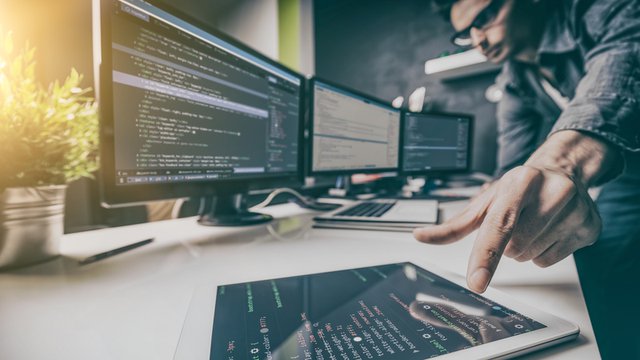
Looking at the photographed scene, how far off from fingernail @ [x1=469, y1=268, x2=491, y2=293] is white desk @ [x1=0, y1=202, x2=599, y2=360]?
0.07 m

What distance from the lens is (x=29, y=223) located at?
43 centimetres

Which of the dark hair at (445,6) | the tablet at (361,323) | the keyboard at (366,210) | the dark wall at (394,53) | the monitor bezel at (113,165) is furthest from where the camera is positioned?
the dark wall at (394,53)

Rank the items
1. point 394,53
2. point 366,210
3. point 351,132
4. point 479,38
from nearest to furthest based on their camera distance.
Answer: point 366,210 < point 351,132 < point 479,38 < point 394,53

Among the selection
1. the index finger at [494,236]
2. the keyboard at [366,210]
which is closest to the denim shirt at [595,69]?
the index finger at [494,236]

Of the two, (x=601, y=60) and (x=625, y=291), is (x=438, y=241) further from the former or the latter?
(x=625, y=291)

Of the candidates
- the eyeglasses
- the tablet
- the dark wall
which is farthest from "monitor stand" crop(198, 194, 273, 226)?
the dark wall

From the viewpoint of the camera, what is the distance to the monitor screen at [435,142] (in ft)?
Result: 4.79

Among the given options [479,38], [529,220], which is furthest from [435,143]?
[529,220]

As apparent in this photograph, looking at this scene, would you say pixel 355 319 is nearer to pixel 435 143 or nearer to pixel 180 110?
pixel 180 110

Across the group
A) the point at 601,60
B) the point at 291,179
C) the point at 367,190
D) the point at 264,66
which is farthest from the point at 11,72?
the point at 367,190

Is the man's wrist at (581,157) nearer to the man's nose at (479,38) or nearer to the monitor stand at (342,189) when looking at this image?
the monitor stand at (342,189)

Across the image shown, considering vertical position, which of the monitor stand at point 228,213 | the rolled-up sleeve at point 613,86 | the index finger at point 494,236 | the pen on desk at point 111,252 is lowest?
the pen on desk at point 111,252

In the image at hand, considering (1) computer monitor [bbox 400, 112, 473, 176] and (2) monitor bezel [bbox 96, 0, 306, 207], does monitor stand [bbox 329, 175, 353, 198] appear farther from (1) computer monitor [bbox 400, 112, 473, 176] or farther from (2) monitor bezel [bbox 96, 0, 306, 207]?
(2) monitor bezel [bbox 96, 0, 306, 207]

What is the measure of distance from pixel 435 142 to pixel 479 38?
19.3 inches
